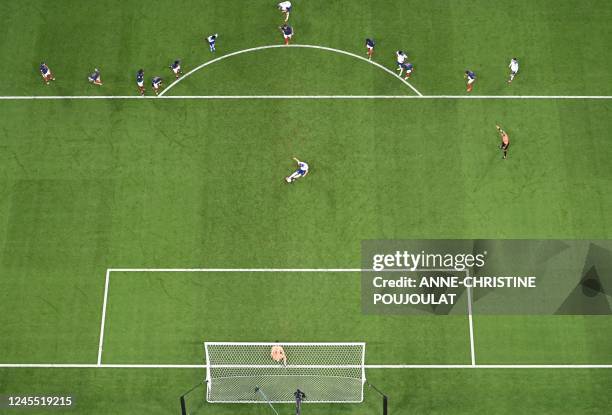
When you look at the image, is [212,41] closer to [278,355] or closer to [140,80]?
[140,80]

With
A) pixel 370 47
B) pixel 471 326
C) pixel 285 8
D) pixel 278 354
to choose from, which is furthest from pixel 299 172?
pixel 471 326

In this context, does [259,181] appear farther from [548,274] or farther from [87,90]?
[548,274]

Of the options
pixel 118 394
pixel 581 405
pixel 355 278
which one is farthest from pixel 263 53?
pixel 581 405

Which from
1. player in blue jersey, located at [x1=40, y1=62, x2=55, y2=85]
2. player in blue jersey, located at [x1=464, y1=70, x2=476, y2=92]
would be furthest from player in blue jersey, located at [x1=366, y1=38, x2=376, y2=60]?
player in blue jersey, located at [x1=40, y1=62, x2=55, y2=85]

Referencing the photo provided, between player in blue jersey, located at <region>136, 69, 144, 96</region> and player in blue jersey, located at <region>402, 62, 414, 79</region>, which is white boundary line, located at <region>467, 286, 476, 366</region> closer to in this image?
player in blue jersey, located at <region>402, 62, 414, 79</region>

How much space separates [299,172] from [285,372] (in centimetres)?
648

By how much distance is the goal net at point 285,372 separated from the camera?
20969 millimetres

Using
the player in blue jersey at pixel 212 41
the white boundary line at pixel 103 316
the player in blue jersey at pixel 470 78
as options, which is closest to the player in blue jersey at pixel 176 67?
the player in blue jersey at pixel 212 41

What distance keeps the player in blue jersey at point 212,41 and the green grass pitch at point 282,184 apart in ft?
1.23

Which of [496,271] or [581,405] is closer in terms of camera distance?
[581,405]

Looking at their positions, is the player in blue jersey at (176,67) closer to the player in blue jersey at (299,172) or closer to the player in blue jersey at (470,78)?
the player in blue jersey at (299,172)

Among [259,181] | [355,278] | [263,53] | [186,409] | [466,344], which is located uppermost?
[263,53]

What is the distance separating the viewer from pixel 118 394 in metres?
21.1

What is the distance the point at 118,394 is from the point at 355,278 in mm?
8157
